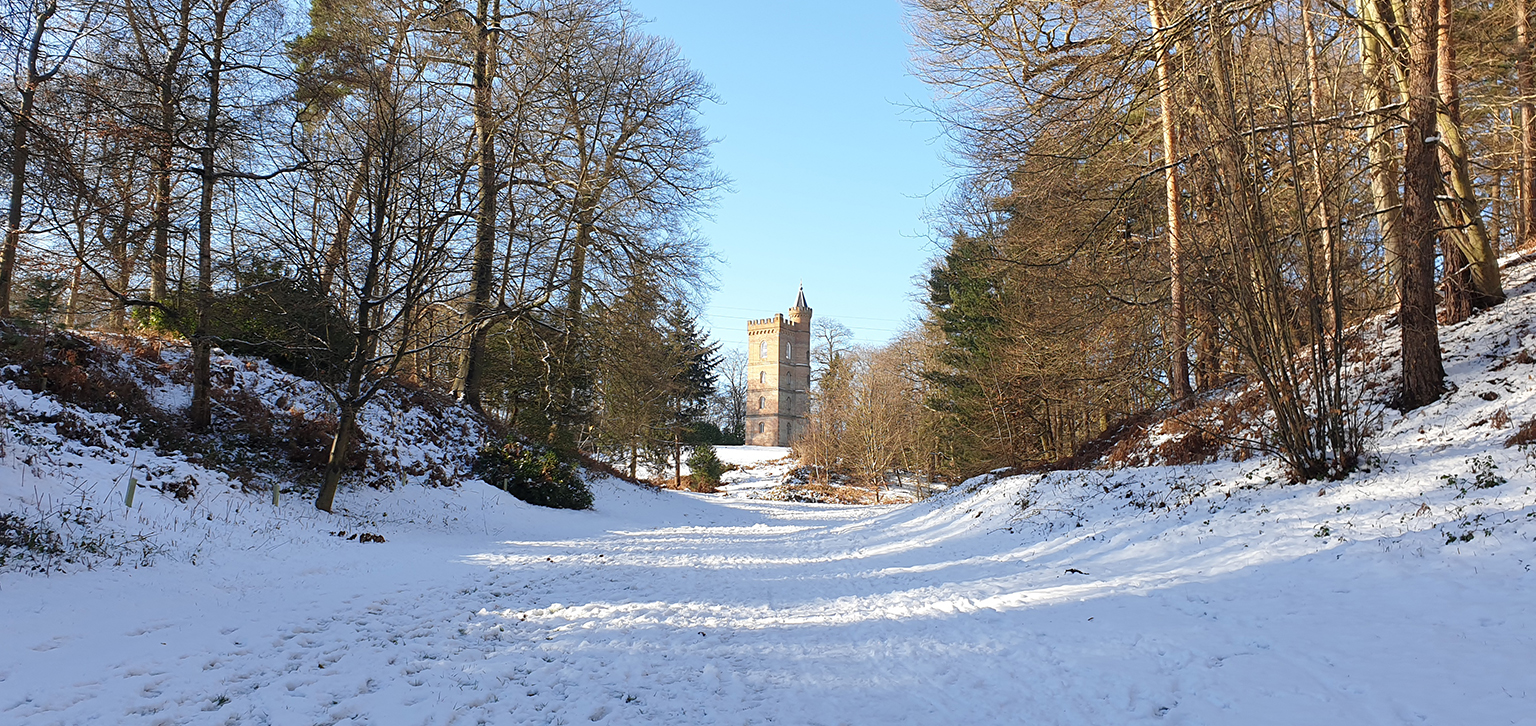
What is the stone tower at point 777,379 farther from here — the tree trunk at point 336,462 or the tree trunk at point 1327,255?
the tree trunk at point 1327,255

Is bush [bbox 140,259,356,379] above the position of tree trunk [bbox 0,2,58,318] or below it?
below

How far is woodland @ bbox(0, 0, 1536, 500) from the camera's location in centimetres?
857

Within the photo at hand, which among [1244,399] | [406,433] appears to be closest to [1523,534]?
[1244,399]

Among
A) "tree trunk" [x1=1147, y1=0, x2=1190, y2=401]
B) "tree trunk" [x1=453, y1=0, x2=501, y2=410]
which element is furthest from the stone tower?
"tree trunk" [x1=1147, y1=0, x2=1190, y2=401]

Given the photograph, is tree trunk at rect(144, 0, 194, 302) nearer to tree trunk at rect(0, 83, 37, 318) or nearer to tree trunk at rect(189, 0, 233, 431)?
tree trunk at rect(189, 0, 233, 431)

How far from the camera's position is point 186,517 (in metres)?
7.96

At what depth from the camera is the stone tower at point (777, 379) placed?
7469 cm

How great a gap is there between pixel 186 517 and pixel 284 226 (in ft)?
14.7

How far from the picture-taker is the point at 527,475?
1620cm

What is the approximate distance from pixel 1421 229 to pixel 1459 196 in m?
1.95

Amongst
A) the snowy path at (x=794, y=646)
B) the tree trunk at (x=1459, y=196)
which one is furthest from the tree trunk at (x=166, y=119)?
the tree trunk at (x=1459, y=196)

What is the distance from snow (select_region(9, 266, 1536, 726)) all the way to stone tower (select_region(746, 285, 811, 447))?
64703 mm

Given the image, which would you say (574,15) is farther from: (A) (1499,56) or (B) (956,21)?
(A) (1499,56)

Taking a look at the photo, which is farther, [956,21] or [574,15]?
[574,15]
